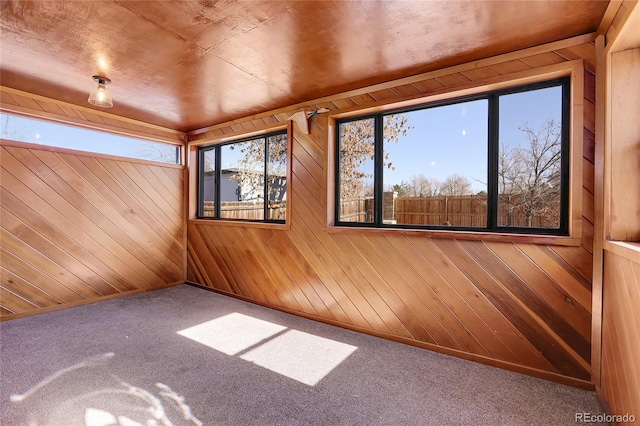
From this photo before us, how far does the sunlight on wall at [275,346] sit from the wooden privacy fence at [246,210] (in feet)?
4.31

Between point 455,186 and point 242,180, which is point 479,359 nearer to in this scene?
point 455,186

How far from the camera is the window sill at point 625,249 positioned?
54.6 inches

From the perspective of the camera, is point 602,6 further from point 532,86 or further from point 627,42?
point 532,86

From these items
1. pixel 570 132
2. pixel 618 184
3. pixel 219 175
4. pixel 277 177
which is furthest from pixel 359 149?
pixel 219 175

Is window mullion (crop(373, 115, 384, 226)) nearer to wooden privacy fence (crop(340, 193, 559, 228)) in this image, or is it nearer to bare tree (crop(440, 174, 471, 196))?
wooden privacy fence (crop(340, 193, 559, 228))

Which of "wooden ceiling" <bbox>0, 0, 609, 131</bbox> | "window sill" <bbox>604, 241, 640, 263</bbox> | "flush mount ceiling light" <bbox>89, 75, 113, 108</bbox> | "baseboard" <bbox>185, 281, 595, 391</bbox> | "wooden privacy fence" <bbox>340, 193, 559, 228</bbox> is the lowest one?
"baseboard" <bbox>185, 281, 595, 391</bbox>

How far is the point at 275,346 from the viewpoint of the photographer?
267 centimetres

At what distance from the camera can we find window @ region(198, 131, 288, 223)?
3854mm

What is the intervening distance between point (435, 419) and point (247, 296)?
277cm

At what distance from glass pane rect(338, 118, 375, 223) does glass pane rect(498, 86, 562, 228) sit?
117 cm

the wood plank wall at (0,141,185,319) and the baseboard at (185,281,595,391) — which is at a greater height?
the wood plank wall at (0,141,185,319)

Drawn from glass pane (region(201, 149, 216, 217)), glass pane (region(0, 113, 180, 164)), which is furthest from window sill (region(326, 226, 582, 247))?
glass pane (region(0, 113, 180, 164))

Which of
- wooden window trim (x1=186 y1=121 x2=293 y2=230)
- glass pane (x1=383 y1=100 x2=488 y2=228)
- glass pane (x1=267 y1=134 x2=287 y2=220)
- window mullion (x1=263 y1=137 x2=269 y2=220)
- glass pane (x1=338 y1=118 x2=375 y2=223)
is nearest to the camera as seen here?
glass pane (x1=383 y1=100 x2=488 y2=228)

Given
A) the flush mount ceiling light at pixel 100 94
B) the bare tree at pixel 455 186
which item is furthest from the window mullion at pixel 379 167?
the flush mount ceiling light at pixel 100 94
